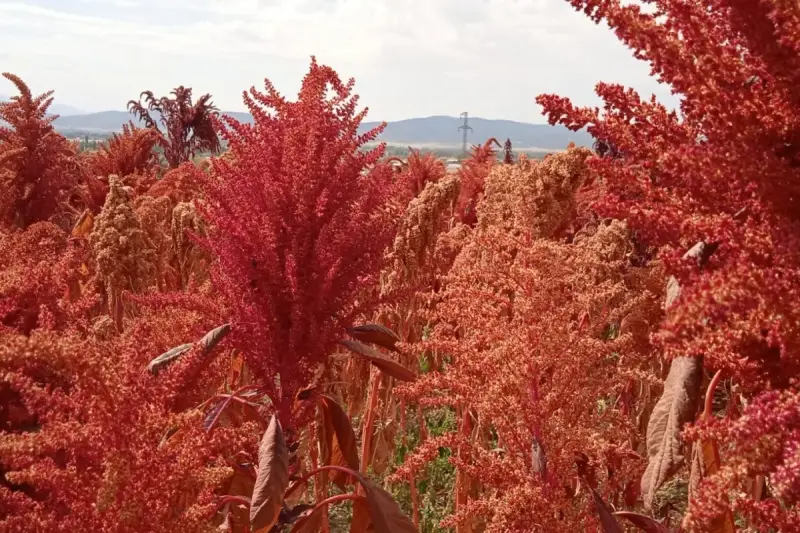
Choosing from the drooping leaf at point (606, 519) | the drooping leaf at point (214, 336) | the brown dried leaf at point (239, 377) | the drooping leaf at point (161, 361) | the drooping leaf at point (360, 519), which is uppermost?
the drooping leaf at point (214, 336)

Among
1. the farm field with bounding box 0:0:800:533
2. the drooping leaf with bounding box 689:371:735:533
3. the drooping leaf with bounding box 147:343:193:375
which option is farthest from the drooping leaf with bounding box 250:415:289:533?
the drooping leaf with bounding box 689:371:735:533

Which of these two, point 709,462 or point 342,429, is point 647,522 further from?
point 342,429

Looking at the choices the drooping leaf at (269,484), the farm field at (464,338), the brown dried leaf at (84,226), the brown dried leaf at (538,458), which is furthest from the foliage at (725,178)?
the brown dried leaf at (84,226)

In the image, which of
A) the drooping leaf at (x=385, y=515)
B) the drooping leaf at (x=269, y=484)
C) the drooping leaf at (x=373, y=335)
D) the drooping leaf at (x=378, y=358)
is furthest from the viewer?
the drooping leaf at (x=373, y=335)

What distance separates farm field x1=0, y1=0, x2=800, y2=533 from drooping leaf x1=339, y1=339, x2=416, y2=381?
0.7 inches

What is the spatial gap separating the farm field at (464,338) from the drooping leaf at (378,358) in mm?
18

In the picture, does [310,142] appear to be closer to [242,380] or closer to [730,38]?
[730,38]

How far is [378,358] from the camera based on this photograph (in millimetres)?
1931

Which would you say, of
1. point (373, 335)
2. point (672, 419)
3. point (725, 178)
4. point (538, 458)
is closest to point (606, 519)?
point (538, 458)

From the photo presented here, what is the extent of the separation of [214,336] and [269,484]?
0.41 m

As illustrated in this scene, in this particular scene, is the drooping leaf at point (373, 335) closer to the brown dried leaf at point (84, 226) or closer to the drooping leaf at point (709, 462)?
the drooping leaf at point (709, 462)

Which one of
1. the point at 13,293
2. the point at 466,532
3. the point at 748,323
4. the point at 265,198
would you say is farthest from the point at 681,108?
the point at 466,532

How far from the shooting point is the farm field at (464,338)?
784mm

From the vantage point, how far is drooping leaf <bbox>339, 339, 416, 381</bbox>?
1870 mm
